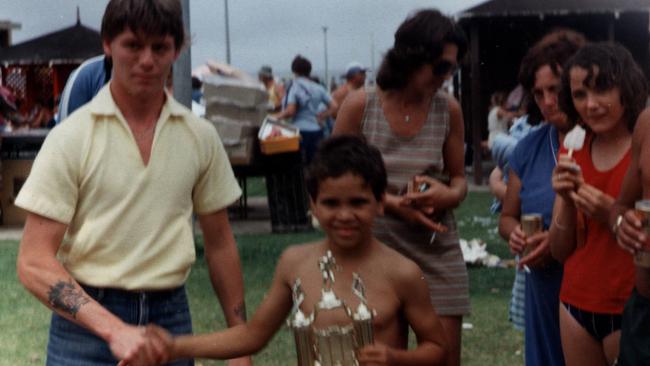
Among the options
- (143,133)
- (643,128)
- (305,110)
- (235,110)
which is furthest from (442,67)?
(305,110)

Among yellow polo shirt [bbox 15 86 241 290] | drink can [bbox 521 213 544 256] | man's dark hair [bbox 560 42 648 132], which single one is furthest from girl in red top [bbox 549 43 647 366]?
yellow polo shirt [bbox 15 86 241 290]

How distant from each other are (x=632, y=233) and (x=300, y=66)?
14.2 meters

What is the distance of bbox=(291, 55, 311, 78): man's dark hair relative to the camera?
17.4 m

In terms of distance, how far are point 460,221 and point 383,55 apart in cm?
1029

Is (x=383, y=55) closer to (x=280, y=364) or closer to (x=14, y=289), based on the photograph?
(x=280, y=364)

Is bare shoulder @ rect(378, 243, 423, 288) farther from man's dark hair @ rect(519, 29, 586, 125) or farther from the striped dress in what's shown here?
man's dark hair @ rect(519, 29, 586, 125)

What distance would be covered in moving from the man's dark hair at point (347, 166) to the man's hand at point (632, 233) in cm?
77

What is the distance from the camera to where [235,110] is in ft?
43.1

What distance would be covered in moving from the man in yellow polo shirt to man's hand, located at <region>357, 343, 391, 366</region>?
0.59 meters

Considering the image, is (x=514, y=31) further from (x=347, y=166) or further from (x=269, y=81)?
(x=347, y=166)

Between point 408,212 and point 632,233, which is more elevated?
point 632,233

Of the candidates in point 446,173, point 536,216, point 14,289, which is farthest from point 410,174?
point 14,289

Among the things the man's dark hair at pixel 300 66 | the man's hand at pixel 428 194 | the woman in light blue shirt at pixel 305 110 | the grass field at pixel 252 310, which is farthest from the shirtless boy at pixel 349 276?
the man's dark hair at pixel 300 66

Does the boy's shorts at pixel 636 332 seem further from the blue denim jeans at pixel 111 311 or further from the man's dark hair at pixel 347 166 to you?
the blue denim jeans at pixel 111 311
